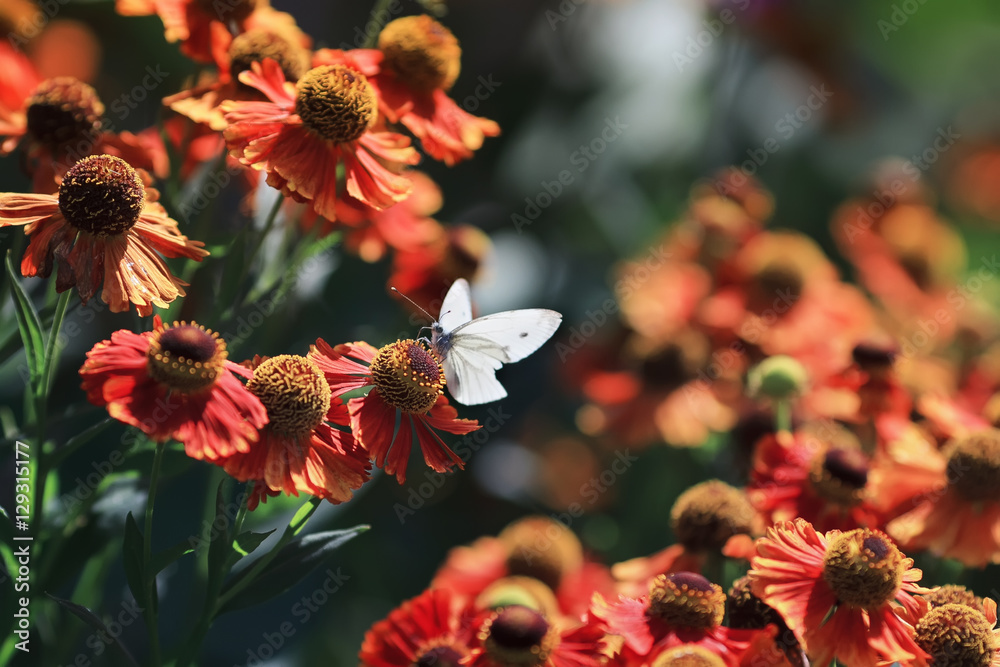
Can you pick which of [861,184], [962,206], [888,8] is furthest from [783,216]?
[888,8]

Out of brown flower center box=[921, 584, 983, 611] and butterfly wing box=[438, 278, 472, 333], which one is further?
butterfly wing box=[438, 278, 472, 333]

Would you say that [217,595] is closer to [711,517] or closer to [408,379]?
[408,379]

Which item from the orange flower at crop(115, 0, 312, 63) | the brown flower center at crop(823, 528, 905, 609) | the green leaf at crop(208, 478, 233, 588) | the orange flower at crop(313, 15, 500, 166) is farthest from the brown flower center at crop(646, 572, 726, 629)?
the orange flower at crop(115, 0, 312, 63)

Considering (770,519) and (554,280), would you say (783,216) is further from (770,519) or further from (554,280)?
(770,519)

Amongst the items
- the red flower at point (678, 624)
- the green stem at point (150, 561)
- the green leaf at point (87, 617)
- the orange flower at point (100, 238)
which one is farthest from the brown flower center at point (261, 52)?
the red flower at point (678, 624)

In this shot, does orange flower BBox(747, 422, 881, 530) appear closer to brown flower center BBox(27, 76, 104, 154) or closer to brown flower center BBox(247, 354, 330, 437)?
brown flower center BBox(247, 354, 330, 437)

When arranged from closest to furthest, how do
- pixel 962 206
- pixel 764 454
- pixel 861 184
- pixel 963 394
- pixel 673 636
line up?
pixel 673 636 < pixel 764 454 < pixel 963 394 < pixel 861 184 < pixel 962 206

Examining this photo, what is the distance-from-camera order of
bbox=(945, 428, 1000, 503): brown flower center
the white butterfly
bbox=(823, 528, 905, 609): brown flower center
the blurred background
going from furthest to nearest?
the blurred background < bbox=(945, 428, 1000, 503): brown flower center < the white butterfly < bbox=(823, 528, 905, 609): brown flower center
